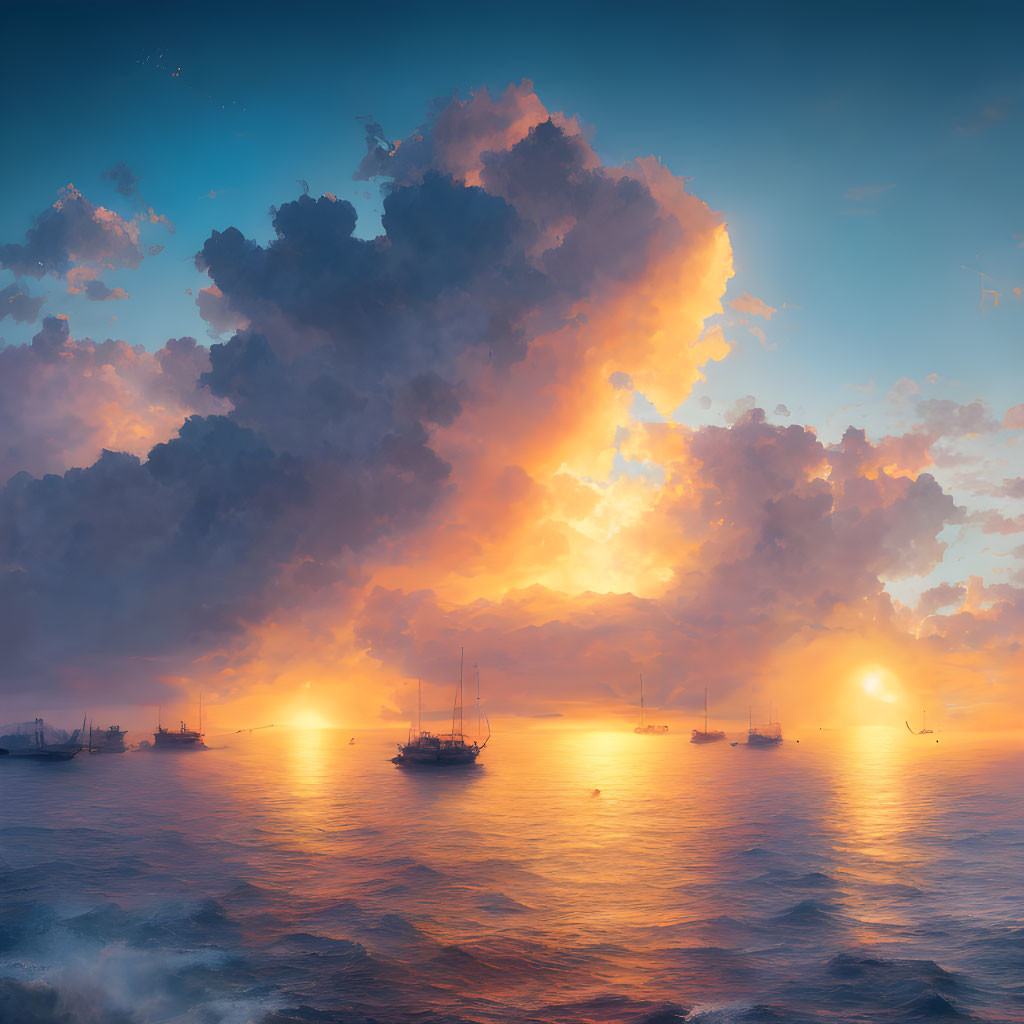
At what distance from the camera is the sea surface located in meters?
44.0

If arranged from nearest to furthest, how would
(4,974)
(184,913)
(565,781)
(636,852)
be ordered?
(4,974)
(184,913)
(636,852)
(565,781)

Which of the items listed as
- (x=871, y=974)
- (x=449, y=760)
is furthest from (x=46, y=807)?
(x=871, y=974)

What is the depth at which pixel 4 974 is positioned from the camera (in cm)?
4662

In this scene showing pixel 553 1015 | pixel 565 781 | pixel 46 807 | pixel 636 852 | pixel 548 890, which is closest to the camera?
pixel 553 1015

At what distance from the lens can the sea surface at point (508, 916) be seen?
4397 centimetres

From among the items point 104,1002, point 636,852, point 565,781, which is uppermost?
point 104,1002

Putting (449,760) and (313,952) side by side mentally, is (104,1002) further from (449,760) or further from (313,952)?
(449,760)

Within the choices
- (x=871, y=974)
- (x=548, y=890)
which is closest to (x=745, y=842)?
(x=548, y=890)

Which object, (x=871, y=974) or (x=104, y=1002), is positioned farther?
(x=871, y=974)

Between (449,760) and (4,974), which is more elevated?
(4,974)

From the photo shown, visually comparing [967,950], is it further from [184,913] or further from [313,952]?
[184,913]

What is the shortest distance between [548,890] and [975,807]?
109m

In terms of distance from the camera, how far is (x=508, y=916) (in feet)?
207

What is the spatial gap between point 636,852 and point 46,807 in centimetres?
11085
